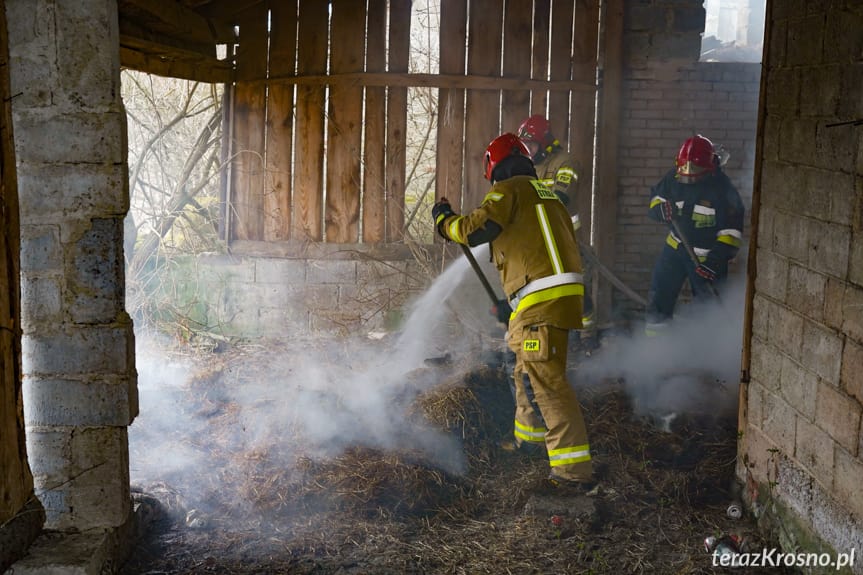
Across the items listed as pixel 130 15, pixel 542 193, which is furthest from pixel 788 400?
pixel 130 15

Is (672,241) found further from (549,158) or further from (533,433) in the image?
(533,433)

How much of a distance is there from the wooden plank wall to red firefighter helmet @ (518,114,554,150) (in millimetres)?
639

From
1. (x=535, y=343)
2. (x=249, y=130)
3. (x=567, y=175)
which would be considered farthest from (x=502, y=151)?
(x=249, y=130)

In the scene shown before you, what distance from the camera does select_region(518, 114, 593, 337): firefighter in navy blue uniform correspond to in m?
8.54

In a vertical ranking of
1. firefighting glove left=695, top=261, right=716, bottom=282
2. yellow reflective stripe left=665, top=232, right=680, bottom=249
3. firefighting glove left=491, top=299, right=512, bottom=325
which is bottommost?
firefighting glove left=491, top=299, right=512, bottom=325

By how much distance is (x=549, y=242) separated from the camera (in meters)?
5.79

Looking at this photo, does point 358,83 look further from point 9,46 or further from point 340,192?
point 9,46

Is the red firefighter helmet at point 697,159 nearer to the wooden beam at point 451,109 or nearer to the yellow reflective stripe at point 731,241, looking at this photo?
the yellow reflective stripe at point 731,241

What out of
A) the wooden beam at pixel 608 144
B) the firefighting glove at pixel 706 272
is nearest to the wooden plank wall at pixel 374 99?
the wooden beam at pixel 608 144

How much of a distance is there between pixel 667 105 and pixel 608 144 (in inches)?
28.5

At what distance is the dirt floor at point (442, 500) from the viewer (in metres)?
5.01

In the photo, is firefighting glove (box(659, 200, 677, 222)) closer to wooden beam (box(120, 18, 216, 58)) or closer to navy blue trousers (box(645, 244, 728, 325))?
navy blue trousers (box(645, 244, 728, 325))

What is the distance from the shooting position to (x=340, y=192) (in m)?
9.43

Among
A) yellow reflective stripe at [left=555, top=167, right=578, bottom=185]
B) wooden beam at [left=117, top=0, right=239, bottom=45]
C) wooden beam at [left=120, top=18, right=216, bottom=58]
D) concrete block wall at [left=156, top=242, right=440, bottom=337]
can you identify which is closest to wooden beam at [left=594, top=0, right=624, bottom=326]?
yellow reflective stripe at [left=555, top=167, right=578, bottom=185]
